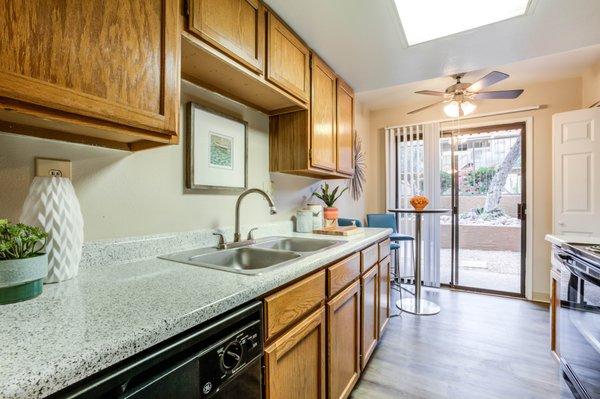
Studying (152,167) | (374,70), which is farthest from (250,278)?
(374,70)

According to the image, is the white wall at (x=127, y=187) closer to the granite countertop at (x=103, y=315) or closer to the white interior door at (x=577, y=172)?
the granite countertop at (x=103, y=315)

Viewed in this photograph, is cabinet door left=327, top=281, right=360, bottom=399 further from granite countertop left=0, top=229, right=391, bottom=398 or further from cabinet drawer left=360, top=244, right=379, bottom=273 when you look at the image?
granite countertop left=0, top=229, right=391, bottom=398

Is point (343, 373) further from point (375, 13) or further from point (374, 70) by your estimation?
point (374, 70)

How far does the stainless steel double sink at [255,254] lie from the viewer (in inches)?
47.7

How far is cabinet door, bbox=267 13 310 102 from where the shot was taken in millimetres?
1420

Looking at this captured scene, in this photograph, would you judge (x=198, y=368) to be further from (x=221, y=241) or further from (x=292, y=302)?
(x=221, y=241)

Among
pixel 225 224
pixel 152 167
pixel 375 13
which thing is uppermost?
pixel 375 13

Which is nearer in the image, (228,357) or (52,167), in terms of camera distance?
(228,357)

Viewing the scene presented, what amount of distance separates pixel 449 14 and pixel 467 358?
7.32 ft

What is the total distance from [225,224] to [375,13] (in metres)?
1.35

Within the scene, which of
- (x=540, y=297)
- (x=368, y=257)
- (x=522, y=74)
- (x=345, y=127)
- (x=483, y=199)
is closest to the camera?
(x=368, y=257)

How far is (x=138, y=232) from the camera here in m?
1.16

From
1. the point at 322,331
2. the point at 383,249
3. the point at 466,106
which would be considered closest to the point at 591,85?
the point at 466,106

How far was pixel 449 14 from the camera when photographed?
1.49 meters
